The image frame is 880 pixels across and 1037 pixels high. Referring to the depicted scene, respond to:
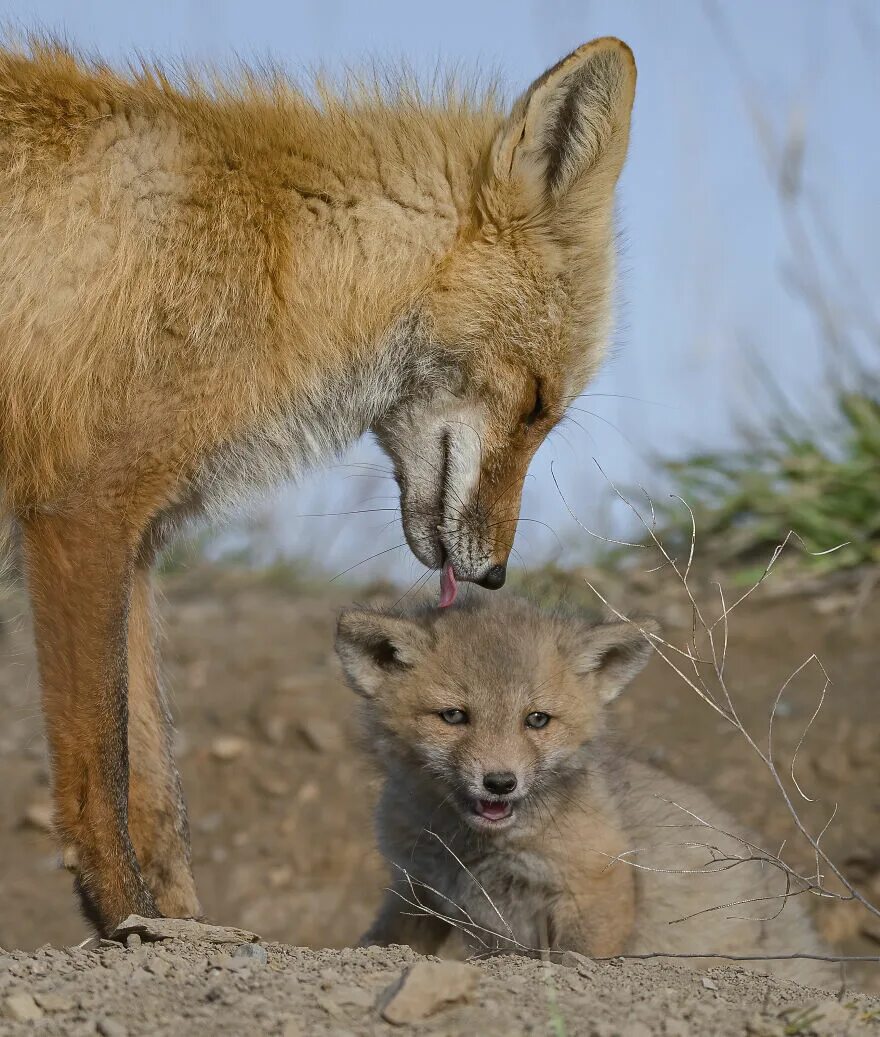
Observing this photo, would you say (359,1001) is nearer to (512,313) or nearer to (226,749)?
(512,313)

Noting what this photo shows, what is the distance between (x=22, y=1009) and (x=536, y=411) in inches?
101

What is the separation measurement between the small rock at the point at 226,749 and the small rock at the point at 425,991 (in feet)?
13.5

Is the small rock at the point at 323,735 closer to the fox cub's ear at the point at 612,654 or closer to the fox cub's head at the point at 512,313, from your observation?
the fox cub's head at the point at 512,313

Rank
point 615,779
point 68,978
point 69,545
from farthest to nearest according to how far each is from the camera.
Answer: point 615,779, point 69,545, point 68,978

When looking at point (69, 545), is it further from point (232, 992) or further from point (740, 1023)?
point (740, 1023)

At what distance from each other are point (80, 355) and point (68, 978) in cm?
172

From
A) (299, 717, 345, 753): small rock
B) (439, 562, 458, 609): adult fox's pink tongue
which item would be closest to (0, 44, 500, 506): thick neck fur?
(439, 562, 458, 609): adult fox's pink tongue

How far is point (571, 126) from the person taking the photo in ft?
13.2

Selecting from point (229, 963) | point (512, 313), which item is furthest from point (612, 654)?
point (229, 963)

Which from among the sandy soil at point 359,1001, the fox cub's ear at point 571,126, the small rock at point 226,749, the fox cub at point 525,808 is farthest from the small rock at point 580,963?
the small rock at point 226,749

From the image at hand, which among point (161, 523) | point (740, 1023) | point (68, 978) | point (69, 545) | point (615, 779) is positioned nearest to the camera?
point (740, 1023)

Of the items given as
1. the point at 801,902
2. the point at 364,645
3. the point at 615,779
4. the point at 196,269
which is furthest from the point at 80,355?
the point at 801,902

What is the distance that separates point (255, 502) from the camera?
14.4 feet

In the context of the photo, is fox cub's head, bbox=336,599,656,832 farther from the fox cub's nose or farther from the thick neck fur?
the thick neck fur
